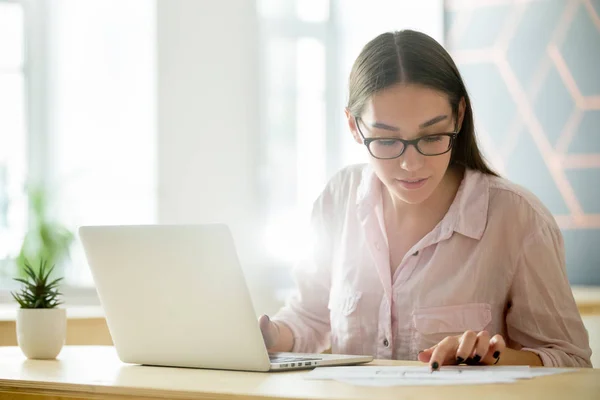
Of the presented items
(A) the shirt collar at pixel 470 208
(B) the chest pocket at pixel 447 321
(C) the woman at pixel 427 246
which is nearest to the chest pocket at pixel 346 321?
(C) the woman at pixel 427 246

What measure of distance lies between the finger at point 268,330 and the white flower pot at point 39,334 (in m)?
0.42

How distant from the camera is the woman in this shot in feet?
5.62

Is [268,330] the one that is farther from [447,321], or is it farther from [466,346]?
[466,346]

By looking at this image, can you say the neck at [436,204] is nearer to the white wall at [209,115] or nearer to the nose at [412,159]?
the nose at [412,159]

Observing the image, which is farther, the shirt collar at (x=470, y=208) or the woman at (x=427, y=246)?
the shirt collar at (x=470, y=208)

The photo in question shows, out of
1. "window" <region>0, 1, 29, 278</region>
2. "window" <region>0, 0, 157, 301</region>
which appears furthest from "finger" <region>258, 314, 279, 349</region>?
"window" <region>0, 1, 29, 278</region>

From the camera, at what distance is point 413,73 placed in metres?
1.74

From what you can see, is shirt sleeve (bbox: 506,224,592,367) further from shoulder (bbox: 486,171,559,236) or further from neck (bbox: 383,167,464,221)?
neck (bbox: 383,167,464,221)

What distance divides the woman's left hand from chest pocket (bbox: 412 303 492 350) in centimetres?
30

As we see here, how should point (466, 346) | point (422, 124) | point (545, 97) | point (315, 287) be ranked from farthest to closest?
point (545, 97) → point (315, 287) → point (422, 124) → point (466, 346)

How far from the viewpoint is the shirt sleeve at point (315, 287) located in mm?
2002

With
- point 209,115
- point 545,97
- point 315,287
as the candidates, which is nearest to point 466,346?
point 315,287

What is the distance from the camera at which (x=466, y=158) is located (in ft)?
6.24

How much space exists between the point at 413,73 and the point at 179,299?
64 cm
